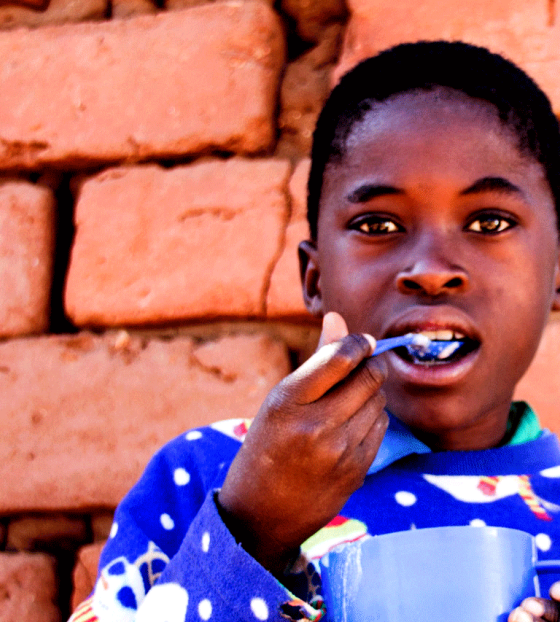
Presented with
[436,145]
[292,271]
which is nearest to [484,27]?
[436,145]

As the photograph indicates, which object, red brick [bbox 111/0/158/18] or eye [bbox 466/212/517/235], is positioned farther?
red brick [bbox 111/0/158/18]

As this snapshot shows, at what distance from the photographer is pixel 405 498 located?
866 mm

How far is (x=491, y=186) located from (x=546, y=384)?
1.41 ft

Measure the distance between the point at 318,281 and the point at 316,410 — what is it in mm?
494

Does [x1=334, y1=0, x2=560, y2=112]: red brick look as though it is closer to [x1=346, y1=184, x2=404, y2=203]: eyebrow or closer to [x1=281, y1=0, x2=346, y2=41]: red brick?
[x1=281, y1=0, x2=346, y2=41]: red brick

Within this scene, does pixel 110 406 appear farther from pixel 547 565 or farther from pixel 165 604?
pixel 547 565

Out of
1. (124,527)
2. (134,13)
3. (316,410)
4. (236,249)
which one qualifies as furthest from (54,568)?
(134,13)

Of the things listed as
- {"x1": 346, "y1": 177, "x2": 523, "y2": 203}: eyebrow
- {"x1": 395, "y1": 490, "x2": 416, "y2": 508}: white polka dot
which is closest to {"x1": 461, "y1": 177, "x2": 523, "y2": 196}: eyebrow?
{"x1": 346, "y1": 177, "x2": 523, "y2": 203}: eyebrow

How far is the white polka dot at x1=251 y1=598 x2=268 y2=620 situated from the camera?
2.04ft

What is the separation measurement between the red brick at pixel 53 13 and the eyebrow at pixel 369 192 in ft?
2.47

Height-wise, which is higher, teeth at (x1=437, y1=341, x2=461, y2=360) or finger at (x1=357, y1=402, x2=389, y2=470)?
teeth at (x1=437, y1=341, x2=461, y2=360)

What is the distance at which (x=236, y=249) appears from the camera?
4.10 ft

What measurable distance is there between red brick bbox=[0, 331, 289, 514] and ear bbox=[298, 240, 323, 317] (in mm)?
131

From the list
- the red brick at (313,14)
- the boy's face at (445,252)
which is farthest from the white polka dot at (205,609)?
the red brick at (313,14)
